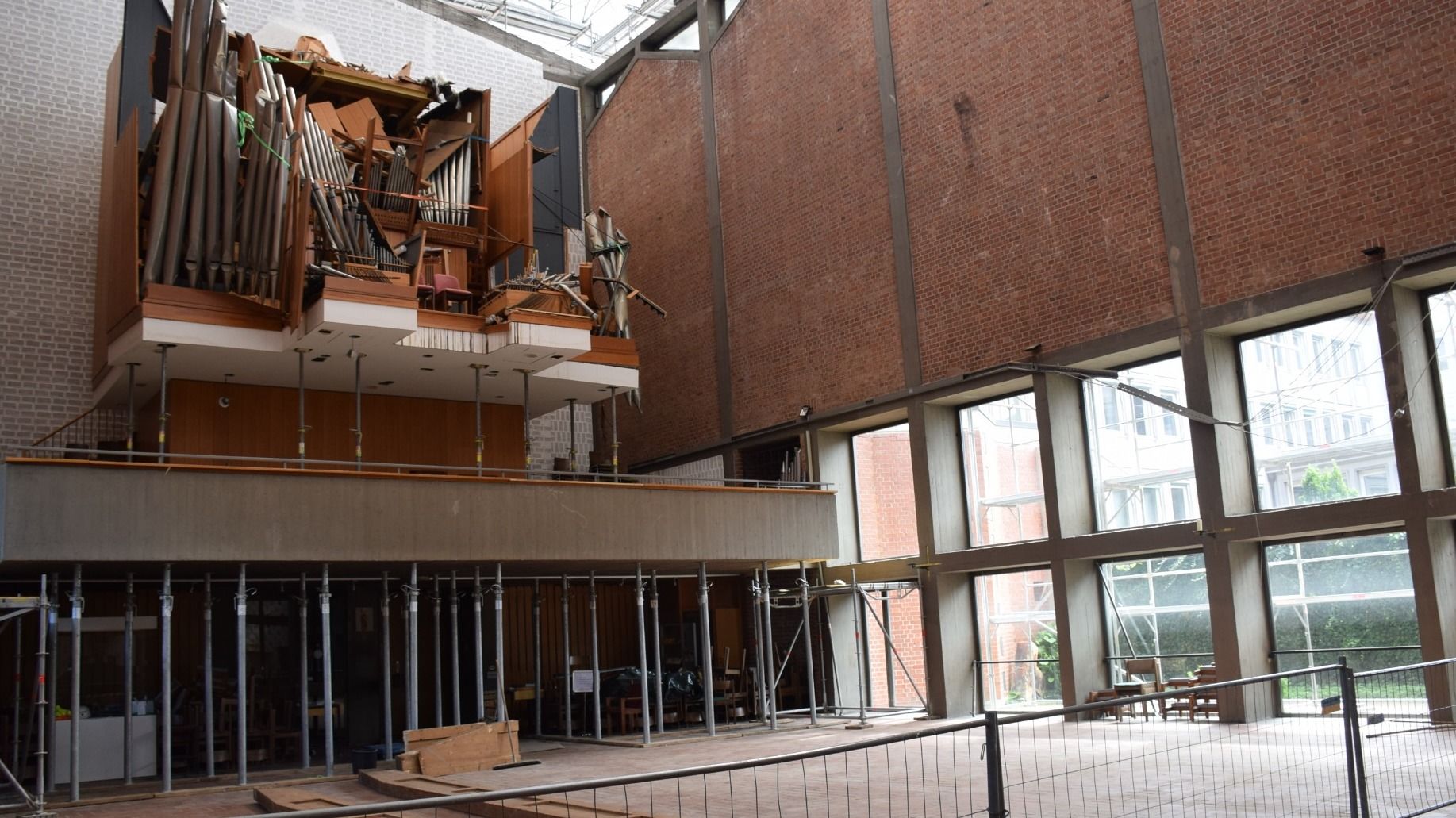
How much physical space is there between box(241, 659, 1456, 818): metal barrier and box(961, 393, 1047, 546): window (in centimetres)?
481

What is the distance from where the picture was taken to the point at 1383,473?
1617 centimetres

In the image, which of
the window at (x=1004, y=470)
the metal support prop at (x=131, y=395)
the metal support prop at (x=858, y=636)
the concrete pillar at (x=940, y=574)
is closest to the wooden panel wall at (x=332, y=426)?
the metal support prop at (x=131, y=395)

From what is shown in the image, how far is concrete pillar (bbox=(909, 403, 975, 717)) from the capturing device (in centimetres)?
2091

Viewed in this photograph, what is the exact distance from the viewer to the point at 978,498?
21.4m

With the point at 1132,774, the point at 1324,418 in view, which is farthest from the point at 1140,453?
the point at 1132,774

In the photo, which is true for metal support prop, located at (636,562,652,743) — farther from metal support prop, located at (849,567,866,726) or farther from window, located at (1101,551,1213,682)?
window, located at (1101,551,1213,682)

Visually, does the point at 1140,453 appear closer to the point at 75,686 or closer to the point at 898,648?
the point at 898,648

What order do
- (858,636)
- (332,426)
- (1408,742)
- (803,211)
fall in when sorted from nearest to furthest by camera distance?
(1408,742)
(332,426)
(858,636)
(803,211)

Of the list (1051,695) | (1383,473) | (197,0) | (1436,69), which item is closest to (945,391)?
(1051,695)

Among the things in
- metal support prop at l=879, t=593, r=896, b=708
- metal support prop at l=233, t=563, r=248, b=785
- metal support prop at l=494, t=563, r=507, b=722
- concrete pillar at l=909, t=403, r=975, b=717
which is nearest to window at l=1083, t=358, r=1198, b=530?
concrete pillar at l=909, t=403, r=975, b=717

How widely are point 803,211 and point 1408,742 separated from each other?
14319 mm

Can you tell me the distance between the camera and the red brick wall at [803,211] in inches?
875

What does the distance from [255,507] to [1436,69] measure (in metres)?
15.6

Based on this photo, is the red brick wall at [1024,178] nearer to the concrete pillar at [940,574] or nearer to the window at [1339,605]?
the concrete pillar at [940,574]
